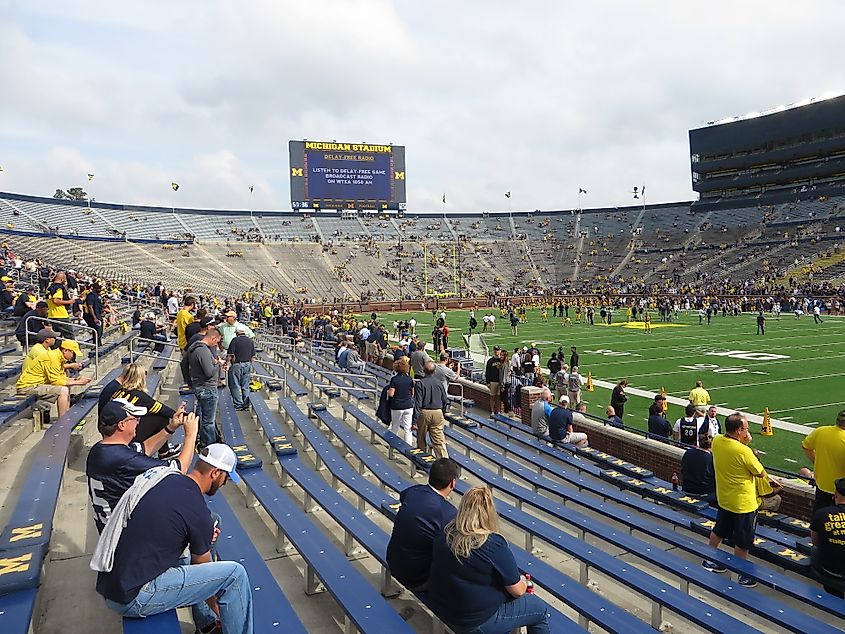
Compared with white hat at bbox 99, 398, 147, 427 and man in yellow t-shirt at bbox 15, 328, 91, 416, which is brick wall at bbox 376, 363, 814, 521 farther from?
man in yellow t-shirt at bbox 15, 328, 91, 416

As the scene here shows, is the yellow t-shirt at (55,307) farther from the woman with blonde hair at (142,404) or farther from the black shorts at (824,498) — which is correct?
the black shorts at (824,498)

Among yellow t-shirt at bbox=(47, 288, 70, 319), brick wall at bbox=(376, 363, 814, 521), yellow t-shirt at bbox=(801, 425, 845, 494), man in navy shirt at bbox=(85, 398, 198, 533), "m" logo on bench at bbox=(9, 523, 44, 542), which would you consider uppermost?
yellow t-shirt at bbox=(47, 288, 70, 319)

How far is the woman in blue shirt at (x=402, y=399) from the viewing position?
29.8 feet

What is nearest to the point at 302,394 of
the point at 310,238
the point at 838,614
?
the point at 838,614

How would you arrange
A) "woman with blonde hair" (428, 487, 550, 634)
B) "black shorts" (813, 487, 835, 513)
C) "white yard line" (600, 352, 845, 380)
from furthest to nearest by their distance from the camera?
"white yard line" (600, 352, 845, 380), "black shorts" (813, 487, 835, 513), "woman with blonde hair" (428, 487, 550, 634)

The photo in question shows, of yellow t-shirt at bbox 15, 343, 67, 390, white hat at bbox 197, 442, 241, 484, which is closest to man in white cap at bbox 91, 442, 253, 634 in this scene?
white hat at bbox 197, 442, 241, 484

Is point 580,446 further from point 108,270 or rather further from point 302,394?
point 108,270

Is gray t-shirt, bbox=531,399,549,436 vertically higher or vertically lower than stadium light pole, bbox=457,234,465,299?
lower

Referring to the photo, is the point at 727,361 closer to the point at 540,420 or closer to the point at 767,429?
the point at 767,429

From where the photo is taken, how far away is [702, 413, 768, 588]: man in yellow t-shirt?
533 cm

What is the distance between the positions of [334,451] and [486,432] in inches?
133

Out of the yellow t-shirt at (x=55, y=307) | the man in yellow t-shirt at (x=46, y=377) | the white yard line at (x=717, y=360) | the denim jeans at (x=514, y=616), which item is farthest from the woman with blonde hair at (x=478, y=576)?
the white yard line at (x=717, y=360)

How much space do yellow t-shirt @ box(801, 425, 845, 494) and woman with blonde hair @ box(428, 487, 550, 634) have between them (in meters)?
3.73

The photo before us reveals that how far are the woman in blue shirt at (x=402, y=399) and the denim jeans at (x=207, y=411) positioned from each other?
266cm
